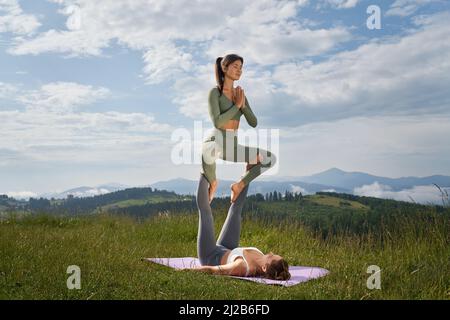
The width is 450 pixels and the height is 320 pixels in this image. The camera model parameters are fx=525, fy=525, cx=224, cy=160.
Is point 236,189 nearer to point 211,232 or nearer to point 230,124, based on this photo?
point 211,232

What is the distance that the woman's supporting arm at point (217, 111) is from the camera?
7.43 metres

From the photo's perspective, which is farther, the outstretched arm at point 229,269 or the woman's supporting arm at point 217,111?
the woman's supporting arm at point 217,111

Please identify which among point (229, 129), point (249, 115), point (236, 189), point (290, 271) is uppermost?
point (249, 115)

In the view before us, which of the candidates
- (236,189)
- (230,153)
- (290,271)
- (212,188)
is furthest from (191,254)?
(230,153)

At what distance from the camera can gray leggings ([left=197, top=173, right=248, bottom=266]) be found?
25.4 ft

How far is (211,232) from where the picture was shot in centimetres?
782

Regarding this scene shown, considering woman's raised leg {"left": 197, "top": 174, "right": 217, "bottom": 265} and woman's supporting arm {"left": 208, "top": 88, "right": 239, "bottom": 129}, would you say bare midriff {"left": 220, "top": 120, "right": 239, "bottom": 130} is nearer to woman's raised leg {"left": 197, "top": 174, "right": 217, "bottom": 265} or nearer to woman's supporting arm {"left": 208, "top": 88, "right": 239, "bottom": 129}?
woman's supporting arm {"left": 208, "top": 88, "right": 239, "bottom": 129}

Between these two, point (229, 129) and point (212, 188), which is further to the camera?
point (212, 188)

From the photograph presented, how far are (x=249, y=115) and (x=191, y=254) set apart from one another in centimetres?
292

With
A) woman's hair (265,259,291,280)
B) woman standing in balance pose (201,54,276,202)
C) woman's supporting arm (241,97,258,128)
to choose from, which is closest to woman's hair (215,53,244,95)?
woman standing in balance pose (201,54,276,202)

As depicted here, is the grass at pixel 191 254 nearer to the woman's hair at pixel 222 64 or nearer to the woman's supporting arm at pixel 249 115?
the woman's supporting arm at pixel 249 115

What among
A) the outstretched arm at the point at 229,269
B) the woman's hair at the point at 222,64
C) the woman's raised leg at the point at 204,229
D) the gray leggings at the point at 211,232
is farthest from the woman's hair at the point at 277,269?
the woman's hair at the point at 222,64
